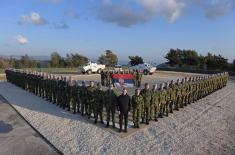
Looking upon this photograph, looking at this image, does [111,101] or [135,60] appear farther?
[135,60]

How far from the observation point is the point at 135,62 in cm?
5472

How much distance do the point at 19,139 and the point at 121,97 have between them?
3.33 m

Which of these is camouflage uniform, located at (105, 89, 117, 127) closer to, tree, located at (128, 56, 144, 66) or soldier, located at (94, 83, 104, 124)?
soldier, located at (94, 83, 104, 124)

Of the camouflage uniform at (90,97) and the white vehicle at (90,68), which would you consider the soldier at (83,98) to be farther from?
the white vehicle at (90,68)

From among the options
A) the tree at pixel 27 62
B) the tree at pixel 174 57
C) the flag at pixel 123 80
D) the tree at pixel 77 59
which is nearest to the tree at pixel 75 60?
the tree at pixel 77 59

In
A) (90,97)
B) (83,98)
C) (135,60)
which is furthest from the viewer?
(135,60)

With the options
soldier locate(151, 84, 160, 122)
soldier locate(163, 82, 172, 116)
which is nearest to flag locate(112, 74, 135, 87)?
soldier locate(163, 82, 172, 116)

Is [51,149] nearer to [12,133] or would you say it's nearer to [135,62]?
[12,133]

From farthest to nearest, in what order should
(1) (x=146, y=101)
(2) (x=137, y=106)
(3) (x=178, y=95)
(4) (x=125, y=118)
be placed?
(3) (x=178, y=95)
(1) (x=146, y=101)
(2) (x=137, y=106)
(4) (x=125, y=118)

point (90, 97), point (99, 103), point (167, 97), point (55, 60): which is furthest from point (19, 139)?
point (55, 60)

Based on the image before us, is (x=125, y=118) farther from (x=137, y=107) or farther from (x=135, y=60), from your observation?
(x=135, y=60)

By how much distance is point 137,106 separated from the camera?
33.3 ft

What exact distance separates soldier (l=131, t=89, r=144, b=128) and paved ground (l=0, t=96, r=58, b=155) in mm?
3075

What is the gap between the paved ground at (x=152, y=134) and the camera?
326 inches
